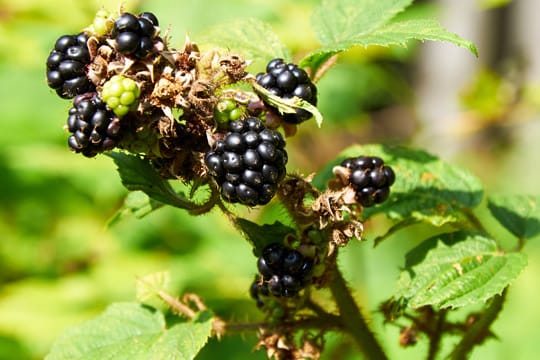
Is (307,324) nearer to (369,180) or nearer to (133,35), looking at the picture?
(369,180)

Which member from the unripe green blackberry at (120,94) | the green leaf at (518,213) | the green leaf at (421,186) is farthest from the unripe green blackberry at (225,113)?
the green leaf at (518,213)

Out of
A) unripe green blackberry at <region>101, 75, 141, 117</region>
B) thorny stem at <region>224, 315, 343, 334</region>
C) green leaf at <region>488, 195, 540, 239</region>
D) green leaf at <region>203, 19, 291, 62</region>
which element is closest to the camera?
unripe green blackberry at <region>101, 75, 141, 117</region>

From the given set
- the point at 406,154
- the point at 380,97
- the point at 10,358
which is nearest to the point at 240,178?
the point at 406,154

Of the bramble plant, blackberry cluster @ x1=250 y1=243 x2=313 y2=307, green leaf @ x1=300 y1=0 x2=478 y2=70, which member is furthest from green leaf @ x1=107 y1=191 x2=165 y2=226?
green leaf @ x1=300 y1=0 x2=478 y2=70

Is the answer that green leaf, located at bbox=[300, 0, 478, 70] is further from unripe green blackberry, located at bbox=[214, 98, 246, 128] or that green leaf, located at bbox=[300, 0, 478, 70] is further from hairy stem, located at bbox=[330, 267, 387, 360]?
hairy stem, located at bbox=[330, 267, 387, 360]

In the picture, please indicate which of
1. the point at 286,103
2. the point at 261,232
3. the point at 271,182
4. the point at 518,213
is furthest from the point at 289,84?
the point at 518,213

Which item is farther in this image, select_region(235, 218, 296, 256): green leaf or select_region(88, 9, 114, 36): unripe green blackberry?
select_region(235, 218, 296, 256): green leaf

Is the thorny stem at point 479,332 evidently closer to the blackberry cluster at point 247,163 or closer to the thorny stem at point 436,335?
the thorny stem at point 436,335
